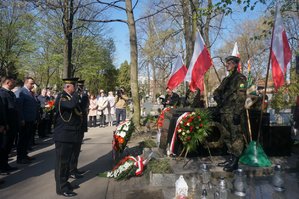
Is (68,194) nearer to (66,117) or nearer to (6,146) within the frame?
(66,117)

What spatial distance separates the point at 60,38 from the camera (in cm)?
3425

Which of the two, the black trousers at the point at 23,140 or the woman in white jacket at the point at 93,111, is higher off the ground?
the woman in white jacket at the point at 93,111

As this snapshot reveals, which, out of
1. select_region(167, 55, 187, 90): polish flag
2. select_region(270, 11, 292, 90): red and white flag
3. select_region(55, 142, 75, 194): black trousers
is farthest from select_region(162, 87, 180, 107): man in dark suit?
select_region(55, 142, 75, 194): black trousers

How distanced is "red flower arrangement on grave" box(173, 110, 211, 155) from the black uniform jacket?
7.32ft

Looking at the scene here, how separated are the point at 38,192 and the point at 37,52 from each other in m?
33.0

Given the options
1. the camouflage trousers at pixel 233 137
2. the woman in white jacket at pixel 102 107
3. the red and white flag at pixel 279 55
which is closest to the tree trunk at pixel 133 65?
the woman in white jacket at pixel 102 107

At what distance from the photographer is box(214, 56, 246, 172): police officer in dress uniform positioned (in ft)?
19.8

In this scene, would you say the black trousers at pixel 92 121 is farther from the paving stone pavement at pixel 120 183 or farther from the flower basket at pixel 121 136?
the flower basket at pixel 121 136

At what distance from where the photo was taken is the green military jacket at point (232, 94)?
6.03 m

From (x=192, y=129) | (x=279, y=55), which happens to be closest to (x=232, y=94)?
(x=192, y=129)

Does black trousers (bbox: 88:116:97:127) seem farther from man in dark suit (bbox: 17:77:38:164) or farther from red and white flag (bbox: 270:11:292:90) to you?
red and white flag (bbox: 270:11:292:90)

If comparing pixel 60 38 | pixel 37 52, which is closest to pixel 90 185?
pixel 60 38

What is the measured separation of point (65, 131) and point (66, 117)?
0.81 ft

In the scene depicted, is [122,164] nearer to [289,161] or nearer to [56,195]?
[56,195]
